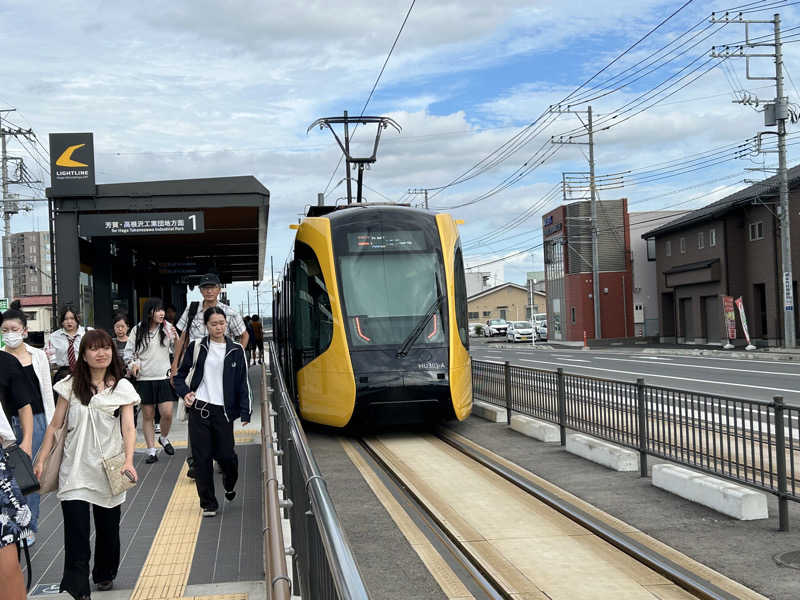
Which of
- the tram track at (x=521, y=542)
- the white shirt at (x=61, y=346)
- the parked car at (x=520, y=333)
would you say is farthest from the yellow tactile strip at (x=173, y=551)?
the parked car at (x=520, y=333)

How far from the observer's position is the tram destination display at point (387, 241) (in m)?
12.7

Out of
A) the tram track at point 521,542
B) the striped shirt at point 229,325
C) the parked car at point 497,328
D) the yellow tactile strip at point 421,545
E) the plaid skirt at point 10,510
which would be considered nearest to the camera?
the plaid skirt at point 10,510

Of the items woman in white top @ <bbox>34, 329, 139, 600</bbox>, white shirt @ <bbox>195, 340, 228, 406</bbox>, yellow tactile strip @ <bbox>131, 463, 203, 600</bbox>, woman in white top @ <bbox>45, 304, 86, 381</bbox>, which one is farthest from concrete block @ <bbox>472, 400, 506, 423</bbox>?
woman in white top @ <bbox>34, 329, 139, 600</bbox>

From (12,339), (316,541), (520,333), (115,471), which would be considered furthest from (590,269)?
(316,541)

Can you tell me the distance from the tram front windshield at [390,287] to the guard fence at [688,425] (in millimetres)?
1879

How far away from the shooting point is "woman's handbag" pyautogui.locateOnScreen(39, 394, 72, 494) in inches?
206

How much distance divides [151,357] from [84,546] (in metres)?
4.85

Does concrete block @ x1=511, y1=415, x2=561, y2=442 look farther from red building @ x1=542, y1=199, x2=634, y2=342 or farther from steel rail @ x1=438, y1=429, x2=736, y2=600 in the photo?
red building @ x1=542, y1=199, x2=634, y2=342

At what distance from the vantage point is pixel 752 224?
4434 centimetres

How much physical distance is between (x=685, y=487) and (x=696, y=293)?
4494 cm

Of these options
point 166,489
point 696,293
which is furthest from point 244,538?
point 696,293

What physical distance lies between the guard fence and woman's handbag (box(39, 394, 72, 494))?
5.10m

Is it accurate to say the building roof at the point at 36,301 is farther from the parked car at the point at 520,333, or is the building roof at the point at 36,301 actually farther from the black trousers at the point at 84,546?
the black trousers at the point at 84,546

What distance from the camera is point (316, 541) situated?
125 inches
